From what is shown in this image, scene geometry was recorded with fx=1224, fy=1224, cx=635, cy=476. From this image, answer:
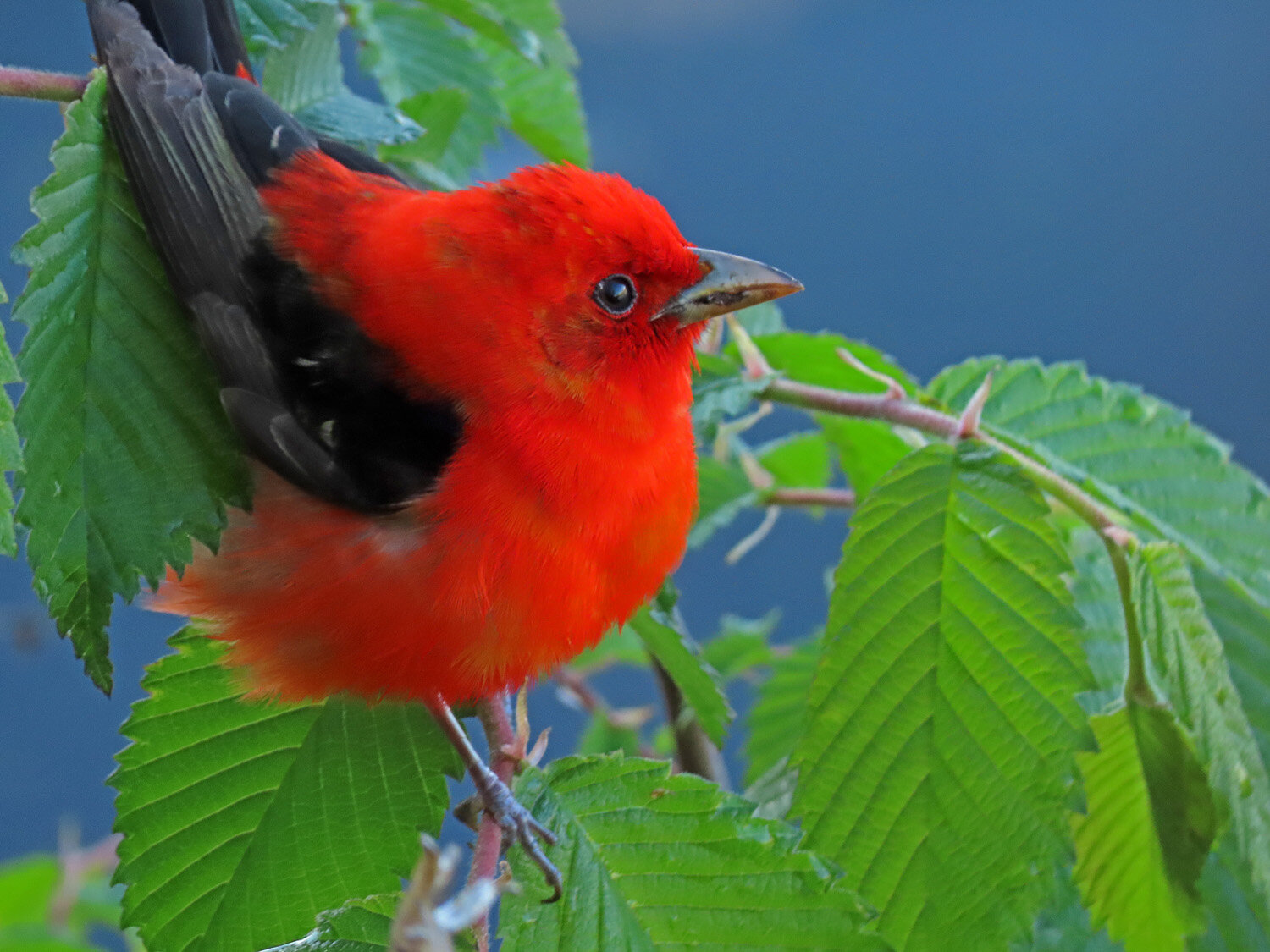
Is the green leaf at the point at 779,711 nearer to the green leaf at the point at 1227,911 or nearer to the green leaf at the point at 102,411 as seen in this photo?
the green leaf at the point at 1227,911

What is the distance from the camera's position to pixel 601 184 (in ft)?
2.65

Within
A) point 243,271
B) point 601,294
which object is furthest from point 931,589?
point 243,271

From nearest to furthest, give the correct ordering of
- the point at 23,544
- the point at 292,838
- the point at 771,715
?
the point at 23,544 → the point at 292,838 → the point at 771,715

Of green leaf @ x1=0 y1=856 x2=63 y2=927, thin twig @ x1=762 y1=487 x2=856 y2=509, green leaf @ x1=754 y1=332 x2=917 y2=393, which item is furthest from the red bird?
green leaf @ x1=0 y1=856 x2=63 y2=927

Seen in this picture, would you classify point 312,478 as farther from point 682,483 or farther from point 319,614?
point 682,483

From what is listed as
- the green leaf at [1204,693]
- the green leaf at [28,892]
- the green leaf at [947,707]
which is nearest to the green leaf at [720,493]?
the green leaf at [947,707]

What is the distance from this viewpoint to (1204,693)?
0.63m

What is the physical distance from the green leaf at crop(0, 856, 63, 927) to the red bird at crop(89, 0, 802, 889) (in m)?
0.64

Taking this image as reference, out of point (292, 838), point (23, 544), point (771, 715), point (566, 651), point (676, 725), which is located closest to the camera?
point (23, 544)

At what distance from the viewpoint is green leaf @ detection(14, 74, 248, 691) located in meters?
0.54

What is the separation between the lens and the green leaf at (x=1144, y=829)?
643 mm

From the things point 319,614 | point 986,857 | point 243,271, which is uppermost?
point 243,271

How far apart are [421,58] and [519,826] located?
27.4 inches

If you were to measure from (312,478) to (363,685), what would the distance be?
0.12 metres
